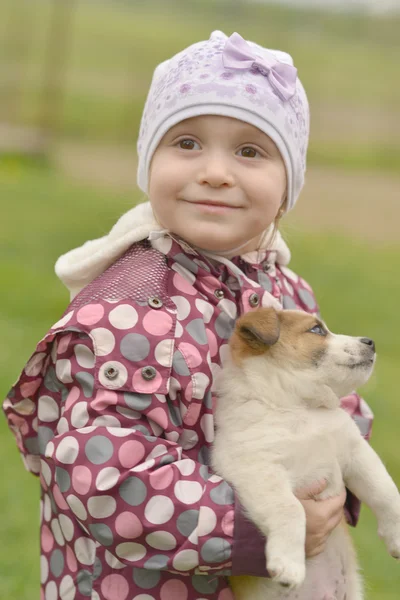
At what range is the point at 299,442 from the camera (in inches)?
74.9

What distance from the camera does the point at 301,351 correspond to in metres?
2.02

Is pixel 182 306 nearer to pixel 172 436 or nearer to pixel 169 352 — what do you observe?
pixel 169 352

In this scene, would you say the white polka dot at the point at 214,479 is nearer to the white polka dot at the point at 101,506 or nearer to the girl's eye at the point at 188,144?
the white polka dot at the point at 101,506

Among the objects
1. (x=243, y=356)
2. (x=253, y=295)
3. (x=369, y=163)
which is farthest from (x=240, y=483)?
(x=369, y=163)

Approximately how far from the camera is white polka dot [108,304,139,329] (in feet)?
6.02

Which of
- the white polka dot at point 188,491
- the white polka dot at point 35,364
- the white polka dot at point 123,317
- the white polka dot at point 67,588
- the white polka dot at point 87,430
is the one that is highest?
the white polka dot at point 123,317

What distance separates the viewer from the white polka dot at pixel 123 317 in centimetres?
183

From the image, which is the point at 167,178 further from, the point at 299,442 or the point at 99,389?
the point at 299,442

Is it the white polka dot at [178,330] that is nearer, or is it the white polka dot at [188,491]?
the white polka dot at [188,491]

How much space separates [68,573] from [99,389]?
1.64 ft

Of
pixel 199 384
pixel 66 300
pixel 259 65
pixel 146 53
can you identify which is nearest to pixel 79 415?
pixel 199 384

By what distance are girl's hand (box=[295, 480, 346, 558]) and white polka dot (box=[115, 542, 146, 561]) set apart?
1.17 ft

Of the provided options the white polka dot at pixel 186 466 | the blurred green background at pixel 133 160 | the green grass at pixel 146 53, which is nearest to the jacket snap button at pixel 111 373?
Result: the white polka dot at pixel 186 466

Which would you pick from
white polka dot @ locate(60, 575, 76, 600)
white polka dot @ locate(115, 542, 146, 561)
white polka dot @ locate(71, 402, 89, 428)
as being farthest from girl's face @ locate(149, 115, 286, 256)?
white polka dot @ locate(60, 575, 76, 600)
